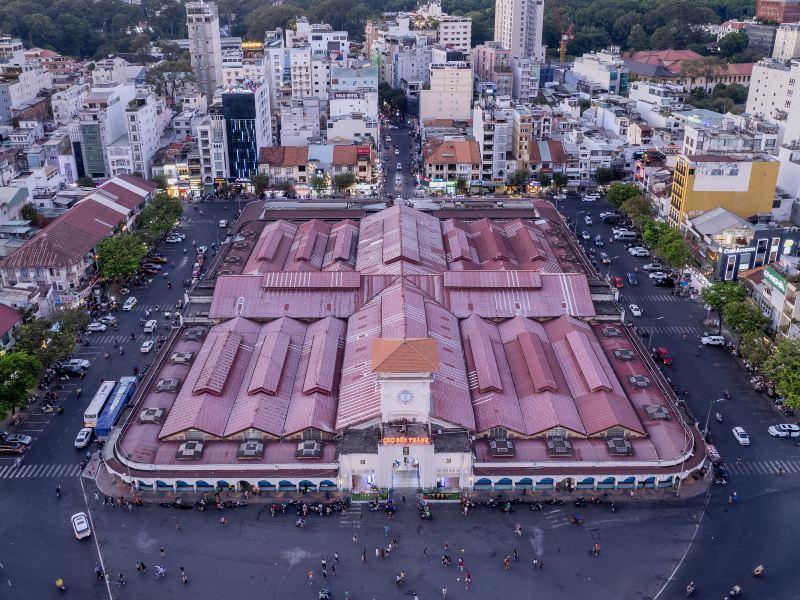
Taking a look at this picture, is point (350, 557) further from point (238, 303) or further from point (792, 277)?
point (792, 277)

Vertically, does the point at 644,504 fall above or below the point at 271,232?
below

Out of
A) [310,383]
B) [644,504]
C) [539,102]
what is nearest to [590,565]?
[644,504]

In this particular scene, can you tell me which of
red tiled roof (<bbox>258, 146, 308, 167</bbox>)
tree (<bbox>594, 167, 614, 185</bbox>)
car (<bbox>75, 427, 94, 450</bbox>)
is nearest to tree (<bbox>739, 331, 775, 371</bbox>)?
car (<bbox>75, 427, 94, 450</bbox>)

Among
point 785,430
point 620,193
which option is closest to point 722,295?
point 785,430

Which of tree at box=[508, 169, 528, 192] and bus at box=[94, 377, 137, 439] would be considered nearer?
bus at box=[94, 377, 137, 439]

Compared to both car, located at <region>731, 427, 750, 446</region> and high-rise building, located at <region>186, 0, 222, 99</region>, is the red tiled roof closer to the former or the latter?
high-rise building, located at <region>186, 0, 222, 99</region>

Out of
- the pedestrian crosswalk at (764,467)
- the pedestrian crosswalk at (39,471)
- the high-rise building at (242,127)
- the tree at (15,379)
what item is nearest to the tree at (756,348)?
the pedestrian crosswalk at (764,467)
